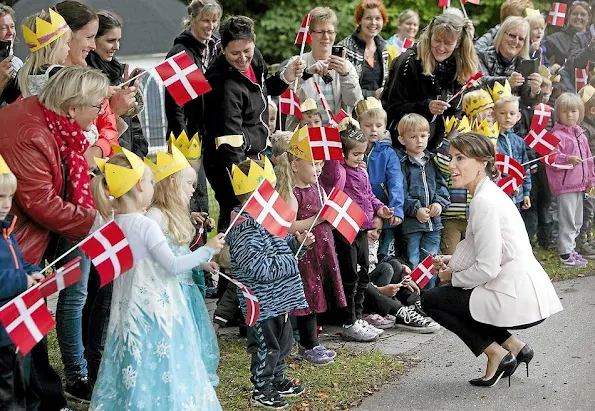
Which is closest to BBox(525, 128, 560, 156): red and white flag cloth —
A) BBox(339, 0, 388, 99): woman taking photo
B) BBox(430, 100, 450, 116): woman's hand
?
BBox(430, 100, 450, 116): woman's hand

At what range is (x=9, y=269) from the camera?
499 cm

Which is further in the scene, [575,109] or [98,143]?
[575,109]

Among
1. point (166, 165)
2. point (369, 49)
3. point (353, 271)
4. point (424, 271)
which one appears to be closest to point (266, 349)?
point (166, 165)

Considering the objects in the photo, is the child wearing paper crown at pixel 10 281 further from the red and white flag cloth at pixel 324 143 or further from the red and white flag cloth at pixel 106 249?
the red and white flag cloth at pixel 324 143

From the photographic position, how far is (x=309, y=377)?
6637mm

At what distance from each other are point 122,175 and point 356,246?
9.08ft

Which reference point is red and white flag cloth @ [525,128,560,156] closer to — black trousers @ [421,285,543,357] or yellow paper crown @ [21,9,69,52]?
black trousers @ [421,285,543,357]

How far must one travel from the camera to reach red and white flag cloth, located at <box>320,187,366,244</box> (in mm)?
6680

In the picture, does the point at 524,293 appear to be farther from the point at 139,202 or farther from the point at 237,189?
the point at 139,202

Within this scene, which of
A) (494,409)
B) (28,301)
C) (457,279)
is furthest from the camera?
(457,279)

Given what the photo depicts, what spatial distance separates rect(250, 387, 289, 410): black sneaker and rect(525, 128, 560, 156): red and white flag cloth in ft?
15.1

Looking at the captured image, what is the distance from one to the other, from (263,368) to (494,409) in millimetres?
1367

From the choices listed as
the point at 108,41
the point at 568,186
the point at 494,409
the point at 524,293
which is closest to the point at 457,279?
the point at 524,293

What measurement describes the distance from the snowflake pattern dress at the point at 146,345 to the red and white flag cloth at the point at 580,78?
26.2 ft
